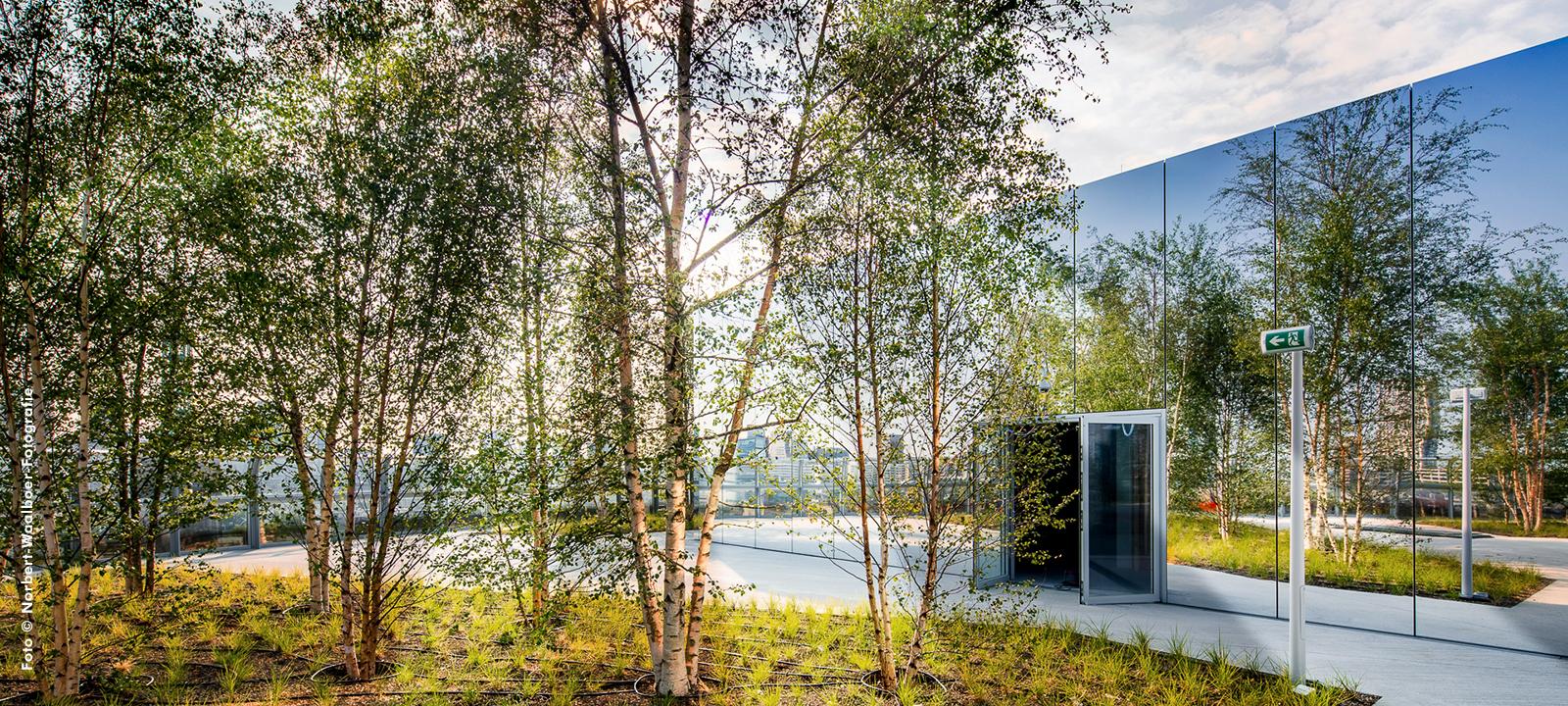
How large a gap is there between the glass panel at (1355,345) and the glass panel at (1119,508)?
131 cm

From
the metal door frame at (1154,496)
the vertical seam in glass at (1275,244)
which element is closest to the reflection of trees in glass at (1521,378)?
the vertical seam in glass at (1275,244)

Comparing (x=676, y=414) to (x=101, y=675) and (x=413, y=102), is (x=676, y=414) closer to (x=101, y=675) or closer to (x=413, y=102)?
(x=413, y=102)

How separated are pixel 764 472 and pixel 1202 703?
10.0 ft

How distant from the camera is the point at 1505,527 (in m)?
6.53

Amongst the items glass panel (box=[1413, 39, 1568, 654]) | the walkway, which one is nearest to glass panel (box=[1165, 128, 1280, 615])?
the walkway

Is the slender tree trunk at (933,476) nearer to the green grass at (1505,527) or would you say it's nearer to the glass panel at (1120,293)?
the glass panel at (1120,293)

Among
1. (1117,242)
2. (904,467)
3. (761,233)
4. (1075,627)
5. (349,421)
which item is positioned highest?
(1117,242)

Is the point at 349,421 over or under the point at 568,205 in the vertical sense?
under

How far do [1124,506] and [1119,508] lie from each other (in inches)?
2.2

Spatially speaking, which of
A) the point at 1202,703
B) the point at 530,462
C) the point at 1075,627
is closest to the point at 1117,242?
the point at 1075,627

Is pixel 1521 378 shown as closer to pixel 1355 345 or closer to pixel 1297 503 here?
pixel 1355 345

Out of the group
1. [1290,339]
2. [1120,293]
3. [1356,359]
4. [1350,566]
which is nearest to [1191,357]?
[1120,293]

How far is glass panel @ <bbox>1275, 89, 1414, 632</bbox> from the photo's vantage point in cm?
709

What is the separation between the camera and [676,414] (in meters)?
4.77
